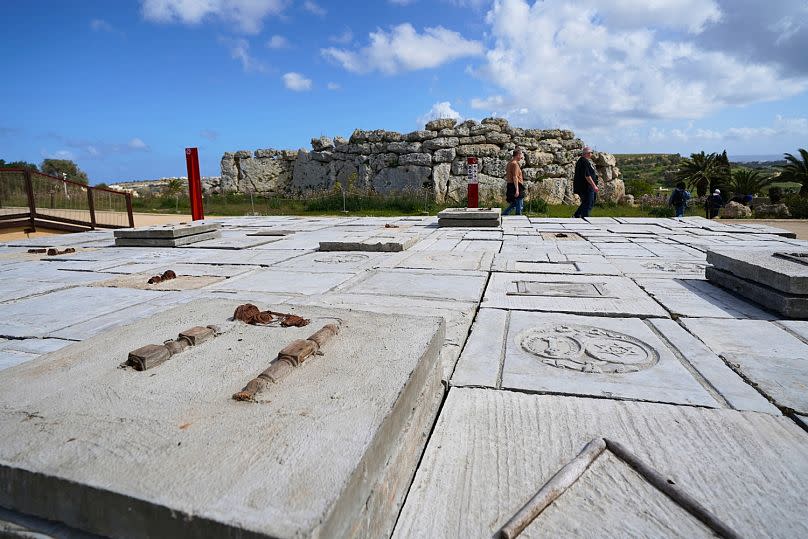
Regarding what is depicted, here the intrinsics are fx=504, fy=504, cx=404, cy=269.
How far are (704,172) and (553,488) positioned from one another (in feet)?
83.9

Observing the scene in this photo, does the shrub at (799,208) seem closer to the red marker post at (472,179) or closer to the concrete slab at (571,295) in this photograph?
the red marker post at (472,179)

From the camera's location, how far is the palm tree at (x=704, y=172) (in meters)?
22.7

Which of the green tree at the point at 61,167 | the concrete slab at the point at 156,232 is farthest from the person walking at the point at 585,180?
the green tree at the point at 61,167

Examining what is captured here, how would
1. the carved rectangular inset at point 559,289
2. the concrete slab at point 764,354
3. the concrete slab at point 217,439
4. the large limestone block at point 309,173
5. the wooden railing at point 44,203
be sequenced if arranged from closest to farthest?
the concrete slab at point 217,439 → the concrete slab at point 764,354 → the carved rectangular inset at point 559,289 → the wooden railing at point 44,203 → the large limestone block at point 309,173

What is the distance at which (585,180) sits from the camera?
10148 millimetres

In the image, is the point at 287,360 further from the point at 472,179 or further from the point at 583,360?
the point at 472,179

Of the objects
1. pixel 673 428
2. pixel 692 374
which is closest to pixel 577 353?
pixel 692 374

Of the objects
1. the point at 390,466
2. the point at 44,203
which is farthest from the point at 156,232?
the point at 390,466

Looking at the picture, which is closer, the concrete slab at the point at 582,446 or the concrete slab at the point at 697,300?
the concrete slab at the point at 582,446

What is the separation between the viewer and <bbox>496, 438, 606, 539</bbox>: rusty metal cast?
1332mm

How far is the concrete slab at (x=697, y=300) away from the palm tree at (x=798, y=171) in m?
19.8

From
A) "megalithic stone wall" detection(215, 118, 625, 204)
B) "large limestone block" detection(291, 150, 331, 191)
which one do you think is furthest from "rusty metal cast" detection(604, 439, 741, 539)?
"large limestone block" detection(291, 150, 331, 191)

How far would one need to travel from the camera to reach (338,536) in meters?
1.16

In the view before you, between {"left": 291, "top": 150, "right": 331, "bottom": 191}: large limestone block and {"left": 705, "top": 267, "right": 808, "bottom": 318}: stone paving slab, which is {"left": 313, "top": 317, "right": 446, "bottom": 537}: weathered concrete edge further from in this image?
{"left": 291, "top": 150, "right": 331, "bottom": 191}: large limestone block
